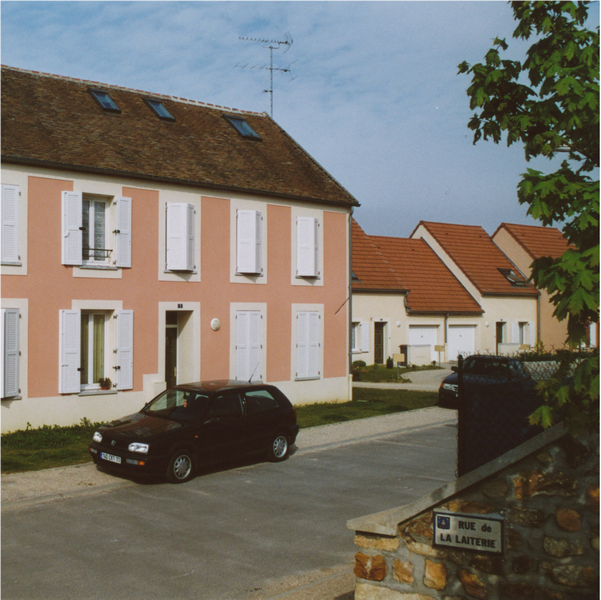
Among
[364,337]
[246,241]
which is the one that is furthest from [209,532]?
[364,337]

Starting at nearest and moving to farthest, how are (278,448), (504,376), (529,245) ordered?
(504,376) < (278,448) < (529,245)

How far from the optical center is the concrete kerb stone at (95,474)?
1004 centimetres

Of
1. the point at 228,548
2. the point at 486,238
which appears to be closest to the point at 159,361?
the point at 228,548

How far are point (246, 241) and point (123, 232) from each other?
3.45 meters

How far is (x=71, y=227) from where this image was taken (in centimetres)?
1530

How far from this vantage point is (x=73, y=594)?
6.35 metres

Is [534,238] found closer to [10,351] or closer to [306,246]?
[306,246]

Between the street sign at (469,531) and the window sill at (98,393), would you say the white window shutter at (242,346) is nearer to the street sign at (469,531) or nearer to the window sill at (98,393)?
the window sill at (98,393)

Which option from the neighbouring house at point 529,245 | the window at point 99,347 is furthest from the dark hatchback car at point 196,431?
Result: the neighbouring house at point 529,245

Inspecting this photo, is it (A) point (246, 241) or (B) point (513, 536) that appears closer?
(B) point (513, 536)

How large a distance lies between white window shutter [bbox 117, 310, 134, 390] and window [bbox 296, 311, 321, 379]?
504cm

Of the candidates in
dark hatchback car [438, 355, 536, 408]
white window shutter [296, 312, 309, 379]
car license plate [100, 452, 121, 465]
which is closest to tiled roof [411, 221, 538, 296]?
white window shutter [296, 312, 309, 379]

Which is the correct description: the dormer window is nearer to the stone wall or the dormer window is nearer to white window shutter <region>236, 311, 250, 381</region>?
white window shutter <region>236, 311, 250, 381</region>

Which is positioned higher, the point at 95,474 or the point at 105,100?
the point at 105,100
